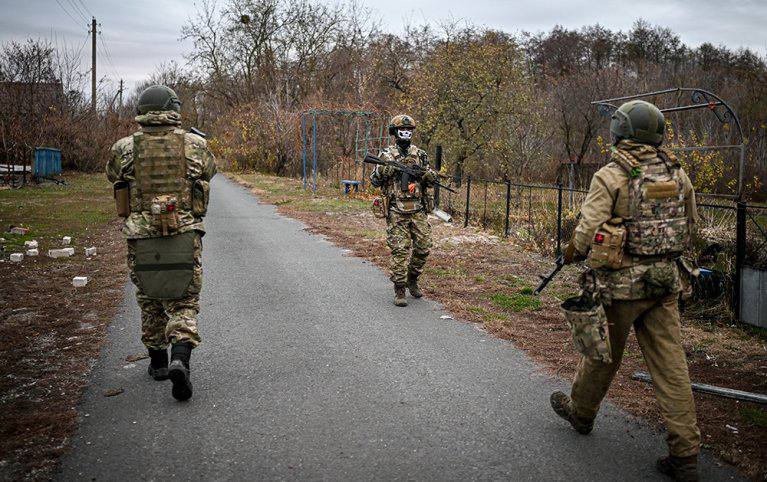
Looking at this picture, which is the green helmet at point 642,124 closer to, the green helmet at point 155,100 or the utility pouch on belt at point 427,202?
the green helmet at point 155,100

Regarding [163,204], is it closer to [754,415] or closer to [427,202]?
[427,202]

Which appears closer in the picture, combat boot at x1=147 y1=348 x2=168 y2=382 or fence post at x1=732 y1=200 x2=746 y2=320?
combat boot at x1=147 y1=348 x2=168 y2=382

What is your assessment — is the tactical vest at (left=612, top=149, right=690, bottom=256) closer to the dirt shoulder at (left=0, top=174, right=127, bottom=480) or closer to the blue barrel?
the dirt shoulder at (left=0, top=174, right=127, bottom=480)

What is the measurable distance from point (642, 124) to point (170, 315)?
3233 millimetres

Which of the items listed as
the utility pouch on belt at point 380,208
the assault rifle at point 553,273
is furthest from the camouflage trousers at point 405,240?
the assault rifle at point 553,273

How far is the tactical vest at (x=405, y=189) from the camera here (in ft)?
21.2

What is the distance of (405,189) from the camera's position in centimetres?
646

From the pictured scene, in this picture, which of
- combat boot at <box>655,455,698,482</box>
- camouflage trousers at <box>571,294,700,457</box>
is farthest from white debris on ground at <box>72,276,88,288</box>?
combat boot at <box>655,455,698,482</box>

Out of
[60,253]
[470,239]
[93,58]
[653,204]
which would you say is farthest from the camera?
[93,58]

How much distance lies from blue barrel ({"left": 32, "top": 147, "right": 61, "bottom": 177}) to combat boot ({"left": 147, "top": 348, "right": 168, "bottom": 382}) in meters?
19.1

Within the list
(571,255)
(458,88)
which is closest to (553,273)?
(571,255)

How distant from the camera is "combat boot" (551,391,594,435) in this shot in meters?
3.46

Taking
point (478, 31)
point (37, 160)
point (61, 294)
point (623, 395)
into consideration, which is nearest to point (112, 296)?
point (61, 294)

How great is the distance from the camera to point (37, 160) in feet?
66.3
